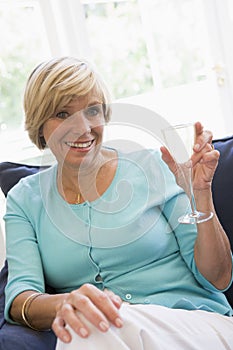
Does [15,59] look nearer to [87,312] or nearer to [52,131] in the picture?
[52,131]

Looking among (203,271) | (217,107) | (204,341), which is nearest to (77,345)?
(204,341)

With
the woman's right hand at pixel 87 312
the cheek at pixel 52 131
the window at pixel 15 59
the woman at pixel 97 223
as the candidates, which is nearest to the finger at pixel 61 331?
the woman's right hand at pixel 87 312

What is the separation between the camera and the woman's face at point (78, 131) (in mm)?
1361

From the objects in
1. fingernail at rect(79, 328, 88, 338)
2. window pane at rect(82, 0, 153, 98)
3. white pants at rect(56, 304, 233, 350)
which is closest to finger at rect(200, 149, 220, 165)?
white pants at rect(56, 304, 233, 350)

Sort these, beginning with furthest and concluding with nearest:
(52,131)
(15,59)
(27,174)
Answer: (15,59) → (27,174) → (52,131)

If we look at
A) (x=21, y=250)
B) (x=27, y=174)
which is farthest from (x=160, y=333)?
(x=27, y=174)

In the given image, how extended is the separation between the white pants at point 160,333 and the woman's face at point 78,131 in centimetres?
48

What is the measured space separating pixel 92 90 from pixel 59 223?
36cm

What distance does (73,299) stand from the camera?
1.00 metres

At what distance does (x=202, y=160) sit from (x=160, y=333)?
14.8 inches

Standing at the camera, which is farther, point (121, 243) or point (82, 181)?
point (82, 181)

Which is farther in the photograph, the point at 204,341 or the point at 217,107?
the point at 217,107

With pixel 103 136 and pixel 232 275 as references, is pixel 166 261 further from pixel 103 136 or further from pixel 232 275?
pixel 103 136

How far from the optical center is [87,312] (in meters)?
0.95
